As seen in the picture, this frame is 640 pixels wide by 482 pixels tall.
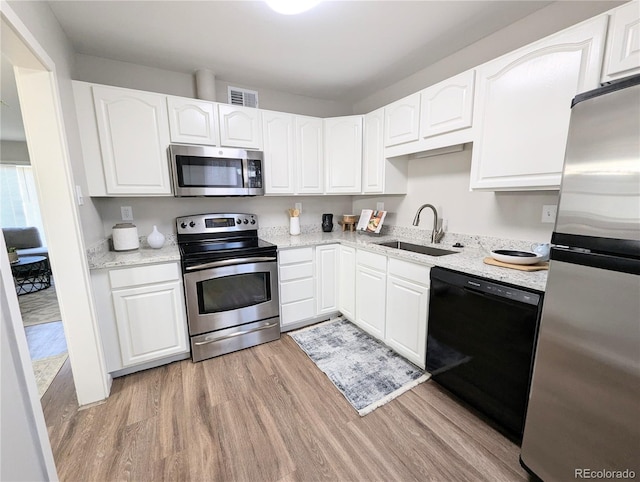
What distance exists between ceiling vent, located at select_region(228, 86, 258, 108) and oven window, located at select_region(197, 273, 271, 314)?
1684 mm

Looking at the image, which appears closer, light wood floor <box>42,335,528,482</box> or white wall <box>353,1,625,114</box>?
light wood floor <box>42,335,528,482</box>

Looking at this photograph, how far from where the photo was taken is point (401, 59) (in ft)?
7.39

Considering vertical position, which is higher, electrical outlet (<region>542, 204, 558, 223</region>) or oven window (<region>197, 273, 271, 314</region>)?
electrical outlet (<region>542, 204, 558, 223</region>)

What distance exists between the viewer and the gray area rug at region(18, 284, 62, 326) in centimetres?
300

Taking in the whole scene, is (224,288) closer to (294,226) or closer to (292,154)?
(294,226)

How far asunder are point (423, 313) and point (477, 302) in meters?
→ 0.44

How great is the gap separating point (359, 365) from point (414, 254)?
959 millimetres

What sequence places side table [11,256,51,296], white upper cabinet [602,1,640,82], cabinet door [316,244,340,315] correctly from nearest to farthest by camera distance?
white upper cabinet [602,1,640,82] → cabinet door [316,244,340,315] → side table [11,256,51,296]

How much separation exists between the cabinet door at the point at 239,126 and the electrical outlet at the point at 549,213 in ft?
7.45

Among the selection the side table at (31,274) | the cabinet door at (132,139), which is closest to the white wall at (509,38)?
the cabinet door at (132,139)

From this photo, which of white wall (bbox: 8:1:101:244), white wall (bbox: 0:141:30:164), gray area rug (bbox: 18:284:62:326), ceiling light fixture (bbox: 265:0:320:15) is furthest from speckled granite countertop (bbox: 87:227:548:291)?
white wall (bbox: 0:141:30:164)

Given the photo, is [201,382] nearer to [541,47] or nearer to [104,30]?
[104,30]

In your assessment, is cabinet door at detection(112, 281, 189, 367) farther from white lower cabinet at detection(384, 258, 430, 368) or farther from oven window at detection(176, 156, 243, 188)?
white lower cabinet at detection(384, 258, 430, 368)

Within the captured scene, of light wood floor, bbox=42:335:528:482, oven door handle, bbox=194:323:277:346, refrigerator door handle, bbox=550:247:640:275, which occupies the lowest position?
light wood floor, bbox=42:335:528:482
